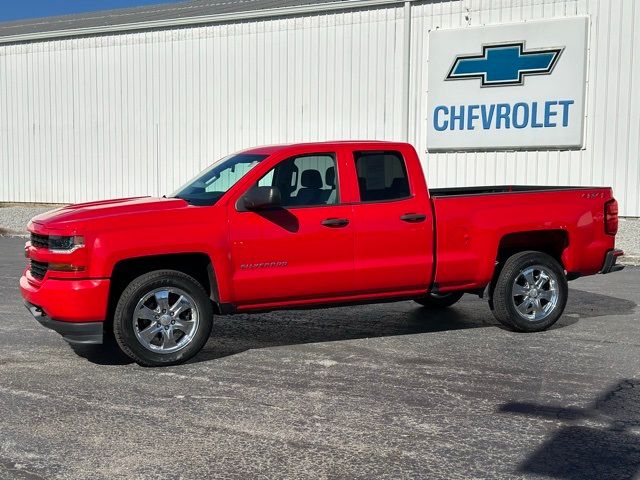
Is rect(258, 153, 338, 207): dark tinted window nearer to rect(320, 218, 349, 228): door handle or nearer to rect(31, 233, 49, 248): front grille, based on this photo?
rect(320, 218, 349, 228): door handle

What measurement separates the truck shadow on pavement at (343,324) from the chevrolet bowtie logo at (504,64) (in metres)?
9.99

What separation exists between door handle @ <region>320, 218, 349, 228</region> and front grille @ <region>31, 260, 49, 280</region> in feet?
7.64

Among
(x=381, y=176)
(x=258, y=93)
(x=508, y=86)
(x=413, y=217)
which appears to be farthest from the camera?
(x=258, y=93)

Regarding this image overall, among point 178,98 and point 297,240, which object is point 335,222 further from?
point 178,98

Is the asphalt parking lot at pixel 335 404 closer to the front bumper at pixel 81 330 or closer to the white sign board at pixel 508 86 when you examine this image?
the front bumper at pixel 81 330

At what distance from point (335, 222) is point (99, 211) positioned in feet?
6.54

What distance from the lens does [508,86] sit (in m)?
19.8

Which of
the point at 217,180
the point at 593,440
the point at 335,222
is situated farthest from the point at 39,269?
the point at 593,440

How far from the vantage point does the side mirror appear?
701cm

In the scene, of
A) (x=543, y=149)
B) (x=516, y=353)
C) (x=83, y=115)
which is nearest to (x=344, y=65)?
(x=543, y=149)

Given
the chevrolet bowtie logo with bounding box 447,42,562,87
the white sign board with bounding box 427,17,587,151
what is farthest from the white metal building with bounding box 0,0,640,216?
the chevrolet bowtie logo with bounding box 447,42,562,87

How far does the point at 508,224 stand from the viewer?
8242 mm

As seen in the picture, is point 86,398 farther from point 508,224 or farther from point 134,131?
point 134,131

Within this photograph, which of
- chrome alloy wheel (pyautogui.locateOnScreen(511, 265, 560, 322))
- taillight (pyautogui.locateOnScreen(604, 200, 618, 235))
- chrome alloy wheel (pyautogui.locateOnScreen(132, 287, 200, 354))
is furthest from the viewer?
taillight (pyautogui.locateOnScreen(604, 200, 618, 235))
